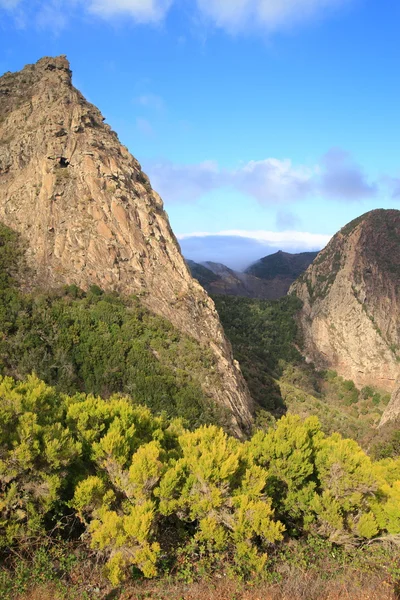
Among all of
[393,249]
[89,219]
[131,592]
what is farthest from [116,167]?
[393,249]

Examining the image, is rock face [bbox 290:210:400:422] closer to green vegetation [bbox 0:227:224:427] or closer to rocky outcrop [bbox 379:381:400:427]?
A: rocky outcrop [bbox 379:381:400:427]

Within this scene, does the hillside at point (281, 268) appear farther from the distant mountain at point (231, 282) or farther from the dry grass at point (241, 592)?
the dry grass at point (241, 592)

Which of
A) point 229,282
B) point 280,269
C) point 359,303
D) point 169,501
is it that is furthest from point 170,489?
point 280,269

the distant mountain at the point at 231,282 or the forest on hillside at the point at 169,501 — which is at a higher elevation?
the distant mountain at the point at 231,282

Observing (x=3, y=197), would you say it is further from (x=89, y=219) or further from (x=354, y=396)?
(x=354, y=396)

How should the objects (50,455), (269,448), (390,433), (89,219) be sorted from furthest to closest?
(89,219), (390,433), (269,448), (50,455)

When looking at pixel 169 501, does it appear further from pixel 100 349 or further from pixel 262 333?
pixel 262 333

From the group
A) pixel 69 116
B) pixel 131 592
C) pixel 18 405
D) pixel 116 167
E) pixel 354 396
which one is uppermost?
pixel 69 116

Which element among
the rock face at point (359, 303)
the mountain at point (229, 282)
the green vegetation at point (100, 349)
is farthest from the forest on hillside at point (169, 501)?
the mountain at point (229, 282)
